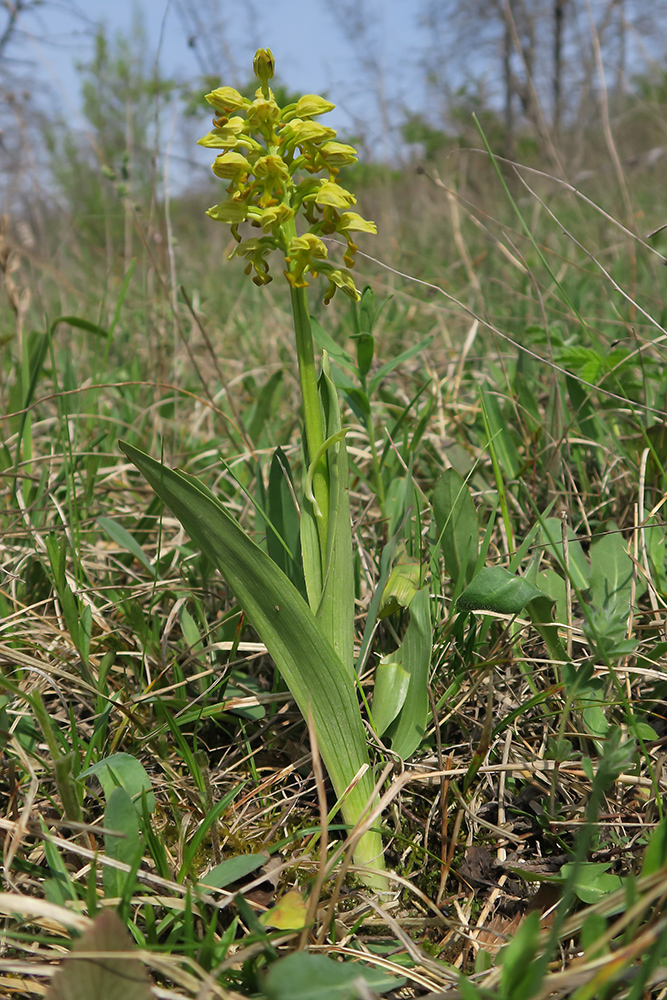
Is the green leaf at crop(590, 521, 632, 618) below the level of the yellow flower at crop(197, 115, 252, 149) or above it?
below

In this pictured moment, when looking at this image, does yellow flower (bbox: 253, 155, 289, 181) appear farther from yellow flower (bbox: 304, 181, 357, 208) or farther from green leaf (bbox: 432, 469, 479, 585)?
green leaf (bbox: 432, 469, 479, 585)

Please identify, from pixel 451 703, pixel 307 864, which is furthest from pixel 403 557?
pixel 307 864

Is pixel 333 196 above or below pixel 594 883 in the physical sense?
above

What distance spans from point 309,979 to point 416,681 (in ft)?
1.63

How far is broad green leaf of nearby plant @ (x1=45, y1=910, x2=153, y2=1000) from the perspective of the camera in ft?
2.49

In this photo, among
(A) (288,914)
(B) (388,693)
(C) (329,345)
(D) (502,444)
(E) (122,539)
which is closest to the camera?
(A) (288,914)

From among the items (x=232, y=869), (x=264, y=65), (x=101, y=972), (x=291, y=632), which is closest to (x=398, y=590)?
(x=291, y=632)

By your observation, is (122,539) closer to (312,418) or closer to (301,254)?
(312,418)

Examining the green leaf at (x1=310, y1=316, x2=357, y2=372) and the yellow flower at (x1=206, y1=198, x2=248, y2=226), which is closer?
the yellow flower at (x1=206, y1=198, x2=248, y2=226)

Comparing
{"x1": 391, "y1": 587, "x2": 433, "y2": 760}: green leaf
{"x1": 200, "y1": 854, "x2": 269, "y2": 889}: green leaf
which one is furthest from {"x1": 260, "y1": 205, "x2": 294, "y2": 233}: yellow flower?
{"x1": 200, "y1": 854, "x2": 269, "y2": 889}: green leaf

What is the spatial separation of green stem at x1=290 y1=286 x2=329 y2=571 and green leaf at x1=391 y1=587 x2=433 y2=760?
183 mm

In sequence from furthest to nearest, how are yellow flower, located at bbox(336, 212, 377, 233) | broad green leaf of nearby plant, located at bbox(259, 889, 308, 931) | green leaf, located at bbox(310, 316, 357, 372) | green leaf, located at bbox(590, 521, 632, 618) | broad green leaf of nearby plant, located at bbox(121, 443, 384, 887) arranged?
1. green leaf, located at bbox(310, 316, 357, 372)
2. green leaf, located at bbox(590, 521, 632, 618)
3. yellow flower, located at bbox(336, 212, 377, 233)
4. broad green leaf of nearby plant, located at bbox(121, 443, 384, 887)
5. broad green leaf of nearby plant, located at bbox(259, 889, 308, 931)

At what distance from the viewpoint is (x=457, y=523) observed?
1438 millimetres

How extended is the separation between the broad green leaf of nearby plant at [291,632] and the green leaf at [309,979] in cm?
27
